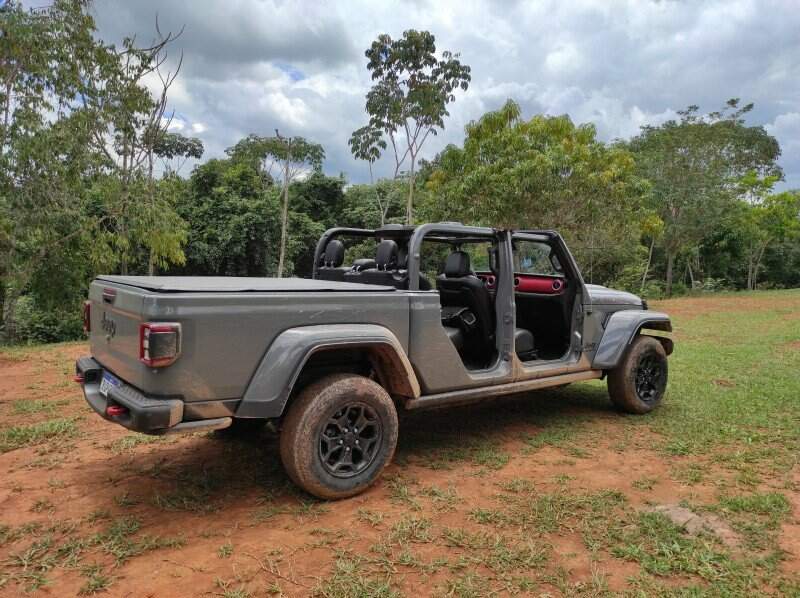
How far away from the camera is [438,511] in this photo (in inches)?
123

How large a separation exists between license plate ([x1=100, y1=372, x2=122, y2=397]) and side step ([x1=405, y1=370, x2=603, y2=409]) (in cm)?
168

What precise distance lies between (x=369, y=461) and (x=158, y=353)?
1.37m

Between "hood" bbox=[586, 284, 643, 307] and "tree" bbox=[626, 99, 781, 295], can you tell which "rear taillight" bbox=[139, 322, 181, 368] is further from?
"tree" bbox=[626, 99, 781, 295]

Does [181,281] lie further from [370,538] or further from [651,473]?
[651,473]

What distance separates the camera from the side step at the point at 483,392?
360cm

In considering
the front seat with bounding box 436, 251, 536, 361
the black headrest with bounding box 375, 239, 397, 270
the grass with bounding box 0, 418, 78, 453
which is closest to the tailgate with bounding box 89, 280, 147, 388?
the grass with bounding box 0, 418, 78, 453

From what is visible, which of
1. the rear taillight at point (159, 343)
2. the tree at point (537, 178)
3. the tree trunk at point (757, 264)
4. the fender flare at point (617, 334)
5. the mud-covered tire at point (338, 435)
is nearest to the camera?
the rear taillight at point (159, 343)

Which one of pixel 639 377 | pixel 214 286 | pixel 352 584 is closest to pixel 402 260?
pixel 214 286

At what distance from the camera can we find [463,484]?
138 inches

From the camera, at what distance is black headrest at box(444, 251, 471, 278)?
13.3 feet

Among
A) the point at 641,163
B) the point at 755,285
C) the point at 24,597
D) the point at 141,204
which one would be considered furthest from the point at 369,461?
the point at 755,285

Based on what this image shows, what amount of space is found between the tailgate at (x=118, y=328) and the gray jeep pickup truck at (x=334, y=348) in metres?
0.01

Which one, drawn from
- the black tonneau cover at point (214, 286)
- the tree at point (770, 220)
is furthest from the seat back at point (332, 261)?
the tree at point (770, 220)

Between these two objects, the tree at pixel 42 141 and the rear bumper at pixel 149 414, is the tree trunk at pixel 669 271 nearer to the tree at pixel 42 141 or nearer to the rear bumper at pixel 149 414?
the tree at pixel 42 141
